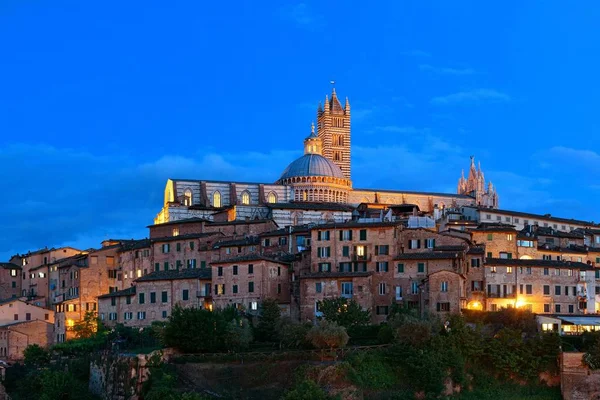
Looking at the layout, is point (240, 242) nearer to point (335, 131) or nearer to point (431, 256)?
point (431, 256)

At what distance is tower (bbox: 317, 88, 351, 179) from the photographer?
15912 centimetres

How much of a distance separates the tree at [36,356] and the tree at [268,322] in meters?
17.3

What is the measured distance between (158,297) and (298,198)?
46044mm

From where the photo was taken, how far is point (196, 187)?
12306cm

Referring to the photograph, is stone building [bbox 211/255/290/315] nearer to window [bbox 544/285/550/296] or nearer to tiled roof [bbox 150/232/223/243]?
tiled roof [bbox 150/232/223/243]

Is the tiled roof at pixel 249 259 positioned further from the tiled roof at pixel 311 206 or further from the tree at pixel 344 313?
the tiled roof at pixel 311 206

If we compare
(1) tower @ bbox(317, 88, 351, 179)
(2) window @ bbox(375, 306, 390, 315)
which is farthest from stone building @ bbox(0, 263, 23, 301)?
(1) tower @ bbox(317, 88, 351, 179)

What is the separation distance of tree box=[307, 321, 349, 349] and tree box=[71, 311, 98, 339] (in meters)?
26.8

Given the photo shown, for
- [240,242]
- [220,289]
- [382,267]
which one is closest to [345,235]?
[382,267]

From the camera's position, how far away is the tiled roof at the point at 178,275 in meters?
79.4

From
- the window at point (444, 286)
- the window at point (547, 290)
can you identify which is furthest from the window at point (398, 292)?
the window at point (547, 290)

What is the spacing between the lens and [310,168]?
127062 millimetres

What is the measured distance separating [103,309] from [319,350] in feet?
93.0

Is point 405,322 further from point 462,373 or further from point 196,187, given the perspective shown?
point 196,187
